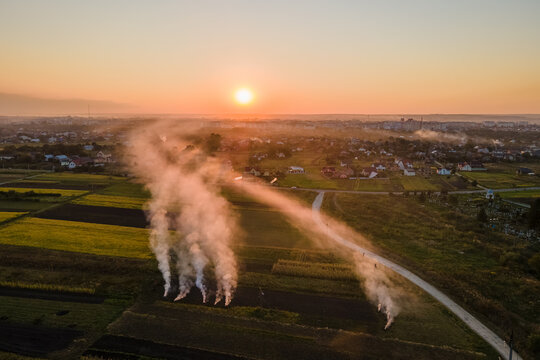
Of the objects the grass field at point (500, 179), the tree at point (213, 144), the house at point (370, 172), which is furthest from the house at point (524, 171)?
the tree at point (213, 144)

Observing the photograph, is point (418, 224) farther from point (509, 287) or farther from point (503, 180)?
point (503, 180)

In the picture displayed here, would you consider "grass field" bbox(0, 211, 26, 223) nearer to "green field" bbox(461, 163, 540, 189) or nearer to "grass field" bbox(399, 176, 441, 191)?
"grass field" bbox(399, 176, 441, 191)

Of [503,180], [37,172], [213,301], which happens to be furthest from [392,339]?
[37,172]

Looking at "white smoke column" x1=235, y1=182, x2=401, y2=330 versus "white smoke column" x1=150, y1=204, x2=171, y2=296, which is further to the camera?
"white smoke column" x1=150, y1=204, x2=171, y2=296

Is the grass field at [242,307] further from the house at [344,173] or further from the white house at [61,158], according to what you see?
the white house at [61,158]

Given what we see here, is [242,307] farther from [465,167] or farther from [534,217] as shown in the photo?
[465,167]

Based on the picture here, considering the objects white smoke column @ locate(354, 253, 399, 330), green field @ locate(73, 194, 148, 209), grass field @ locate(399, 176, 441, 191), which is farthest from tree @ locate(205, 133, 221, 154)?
white smoke column @ locate(354, 253, 399, 330)
